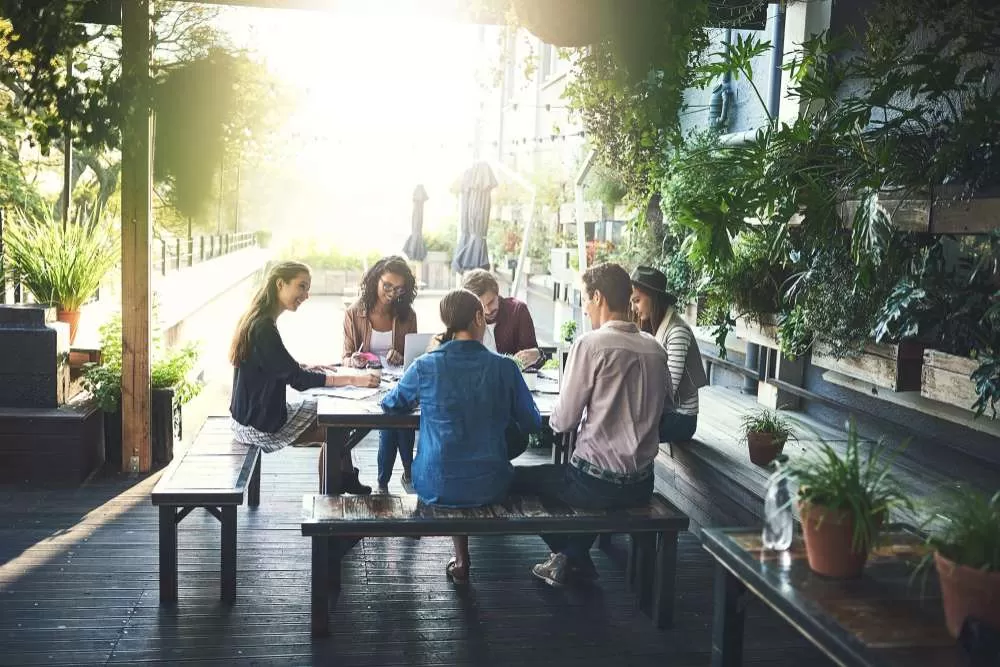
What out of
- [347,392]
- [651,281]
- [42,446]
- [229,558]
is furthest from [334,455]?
[42,446]

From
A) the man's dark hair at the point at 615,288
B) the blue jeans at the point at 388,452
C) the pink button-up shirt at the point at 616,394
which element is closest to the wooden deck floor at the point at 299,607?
the blue jeans at the point at 388,452

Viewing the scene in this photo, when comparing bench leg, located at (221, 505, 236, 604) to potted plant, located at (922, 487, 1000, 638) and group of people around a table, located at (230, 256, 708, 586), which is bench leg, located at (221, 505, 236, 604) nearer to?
group of people around a table, located at (230, 256, 708, 586)

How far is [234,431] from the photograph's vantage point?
189 inches

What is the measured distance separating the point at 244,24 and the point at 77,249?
1.87m

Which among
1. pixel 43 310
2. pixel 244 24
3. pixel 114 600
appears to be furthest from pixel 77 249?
pixel 114 600

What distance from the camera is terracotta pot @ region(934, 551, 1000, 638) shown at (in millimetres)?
2020

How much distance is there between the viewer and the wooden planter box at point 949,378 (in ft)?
11.0

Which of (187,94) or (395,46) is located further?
(395,46)

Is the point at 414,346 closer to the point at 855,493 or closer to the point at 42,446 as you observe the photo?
the point at 42,446

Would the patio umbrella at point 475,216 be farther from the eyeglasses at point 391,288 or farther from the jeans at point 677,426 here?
the jeans at point 677,426

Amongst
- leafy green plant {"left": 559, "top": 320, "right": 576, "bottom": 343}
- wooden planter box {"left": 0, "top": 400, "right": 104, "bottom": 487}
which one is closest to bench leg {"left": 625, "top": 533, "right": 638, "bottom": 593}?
wooden planter box {"left": 0, "top": 400, "right": 104, "bottom": 487}

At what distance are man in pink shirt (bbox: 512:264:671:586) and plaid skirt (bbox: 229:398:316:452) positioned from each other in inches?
58.2

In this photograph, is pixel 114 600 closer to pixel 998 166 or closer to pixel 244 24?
pixel 998 166

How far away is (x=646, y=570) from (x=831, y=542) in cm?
173
